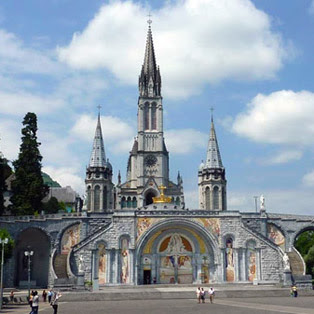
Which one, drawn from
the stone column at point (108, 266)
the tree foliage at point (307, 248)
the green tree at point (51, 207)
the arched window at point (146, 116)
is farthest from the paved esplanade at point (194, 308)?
the arched window at point (146, 116)

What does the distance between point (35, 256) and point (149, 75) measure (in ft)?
147

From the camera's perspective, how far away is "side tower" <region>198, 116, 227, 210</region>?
70062 mm

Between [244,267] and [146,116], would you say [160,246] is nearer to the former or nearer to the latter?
[244,267]

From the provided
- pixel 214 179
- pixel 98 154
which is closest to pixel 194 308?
pixel 214 179

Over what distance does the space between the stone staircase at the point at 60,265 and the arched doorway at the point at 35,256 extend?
10.8 feet

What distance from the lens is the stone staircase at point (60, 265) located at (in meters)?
46.9

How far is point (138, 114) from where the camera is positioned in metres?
85.6

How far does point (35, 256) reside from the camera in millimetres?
Result: 52844

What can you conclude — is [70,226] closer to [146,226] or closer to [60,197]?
[146,226]

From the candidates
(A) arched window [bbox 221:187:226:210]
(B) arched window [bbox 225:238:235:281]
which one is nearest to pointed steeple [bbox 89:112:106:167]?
(A) arched window [bbox 221:187:226:210]

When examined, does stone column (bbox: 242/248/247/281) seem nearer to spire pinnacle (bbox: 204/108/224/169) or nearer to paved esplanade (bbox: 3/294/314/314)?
paved esplanade (bbox: 3/294/314/314)

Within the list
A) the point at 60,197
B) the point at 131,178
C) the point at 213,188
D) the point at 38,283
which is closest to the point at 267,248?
the point at 213,188

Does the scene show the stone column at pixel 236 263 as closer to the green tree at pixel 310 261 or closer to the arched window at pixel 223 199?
the green tree at pixel 310 261

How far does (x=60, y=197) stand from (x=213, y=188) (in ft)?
109
